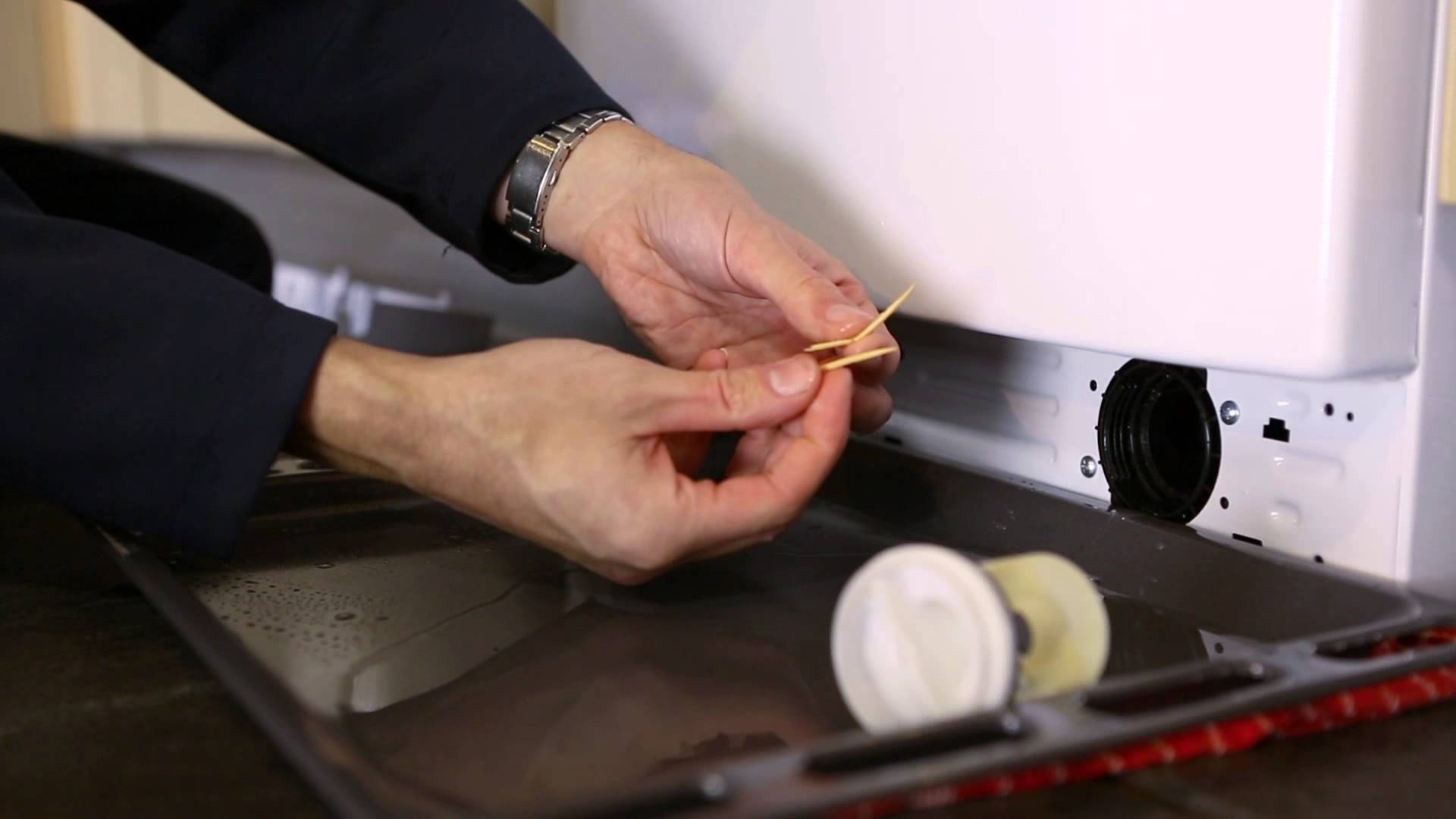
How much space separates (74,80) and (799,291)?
1.14 m

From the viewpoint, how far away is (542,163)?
2.82ft

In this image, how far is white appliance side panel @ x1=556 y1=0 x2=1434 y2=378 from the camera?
0.56m

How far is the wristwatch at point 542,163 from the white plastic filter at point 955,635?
46 centimetres

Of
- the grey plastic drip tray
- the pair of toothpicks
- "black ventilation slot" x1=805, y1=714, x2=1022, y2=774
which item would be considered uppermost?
the pair of toothpicks

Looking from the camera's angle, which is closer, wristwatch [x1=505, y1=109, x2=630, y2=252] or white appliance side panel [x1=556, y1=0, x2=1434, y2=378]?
white appliance side panel [x1=556, y1=0, x2=1434, y2=378]

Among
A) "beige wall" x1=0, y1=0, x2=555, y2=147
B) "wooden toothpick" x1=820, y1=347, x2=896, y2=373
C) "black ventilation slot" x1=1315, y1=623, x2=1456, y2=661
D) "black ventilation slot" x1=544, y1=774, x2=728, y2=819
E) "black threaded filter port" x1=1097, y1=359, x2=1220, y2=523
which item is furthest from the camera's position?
"beige wall" x1=0, y1=0, x2=555, y2=147

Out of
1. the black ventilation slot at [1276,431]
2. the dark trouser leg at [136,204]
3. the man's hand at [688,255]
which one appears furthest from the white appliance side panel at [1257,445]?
the dark trouser leg at [136,204]

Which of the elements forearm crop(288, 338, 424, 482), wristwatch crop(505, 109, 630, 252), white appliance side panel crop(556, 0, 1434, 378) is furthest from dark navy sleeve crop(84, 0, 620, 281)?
Result: forearm crop(288, 338, 424, 482)

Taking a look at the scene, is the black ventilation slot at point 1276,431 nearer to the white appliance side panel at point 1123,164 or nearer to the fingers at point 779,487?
the white appliance side panel at point 1123,164

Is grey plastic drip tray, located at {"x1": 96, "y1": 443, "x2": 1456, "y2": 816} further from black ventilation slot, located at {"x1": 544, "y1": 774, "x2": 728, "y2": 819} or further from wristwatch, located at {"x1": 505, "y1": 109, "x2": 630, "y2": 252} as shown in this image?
wristwatch, located at {"x1": 505, "y1": 109, "x2": 630, "y2": 252}

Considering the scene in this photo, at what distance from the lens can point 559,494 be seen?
23.3 inches

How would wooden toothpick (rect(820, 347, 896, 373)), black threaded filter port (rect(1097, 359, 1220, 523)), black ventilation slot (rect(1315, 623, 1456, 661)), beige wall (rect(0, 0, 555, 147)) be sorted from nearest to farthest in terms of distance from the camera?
1. black ventilation slot (rect(1315, 623, 1456, 661))
2. wooden toothpick (rect(820, 347, 896, 373))
3. black threaded filter port (rect(1097, 359, 1220, 523))
4. beige wall (rect(0, 0, 555, 147))

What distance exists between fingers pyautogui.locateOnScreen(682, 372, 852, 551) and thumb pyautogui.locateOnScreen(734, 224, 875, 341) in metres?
0.03

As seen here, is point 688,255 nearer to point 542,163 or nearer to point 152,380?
point 542,163
